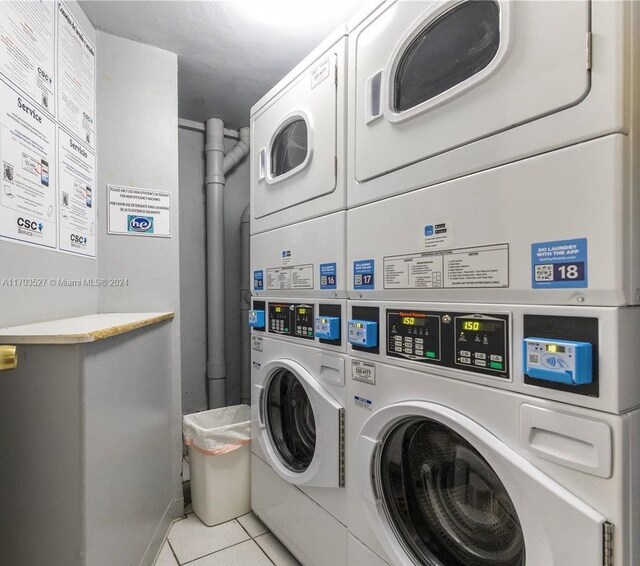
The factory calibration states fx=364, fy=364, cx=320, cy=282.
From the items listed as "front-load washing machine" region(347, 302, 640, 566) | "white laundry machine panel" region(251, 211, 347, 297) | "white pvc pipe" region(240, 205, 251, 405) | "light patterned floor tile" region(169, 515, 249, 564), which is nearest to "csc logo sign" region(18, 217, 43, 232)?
"white laundry machine panel" region(251, 211, 347, 297)

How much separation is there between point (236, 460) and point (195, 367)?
44.4 inches

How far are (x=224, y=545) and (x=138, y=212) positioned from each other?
1.70 metres

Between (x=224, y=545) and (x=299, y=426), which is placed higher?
(x=299, y=426)

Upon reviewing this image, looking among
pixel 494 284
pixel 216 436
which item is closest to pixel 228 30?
pixel 494 284

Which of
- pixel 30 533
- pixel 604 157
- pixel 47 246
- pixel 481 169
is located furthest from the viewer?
pixel 47 246

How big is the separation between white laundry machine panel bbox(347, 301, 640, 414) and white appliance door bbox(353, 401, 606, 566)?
0.14 metres

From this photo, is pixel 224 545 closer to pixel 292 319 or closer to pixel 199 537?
pixel 199 537

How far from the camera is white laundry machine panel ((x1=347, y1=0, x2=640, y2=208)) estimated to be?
0.69m

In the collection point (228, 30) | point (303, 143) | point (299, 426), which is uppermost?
point (228, 30)

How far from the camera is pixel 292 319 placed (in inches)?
61.2

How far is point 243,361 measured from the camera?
Answer: 9.88ft

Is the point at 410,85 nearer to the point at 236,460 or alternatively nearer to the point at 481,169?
the point at 481,169

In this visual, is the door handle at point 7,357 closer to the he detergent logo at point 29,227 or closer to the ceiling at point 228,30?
the he detergent logo at point 29,227

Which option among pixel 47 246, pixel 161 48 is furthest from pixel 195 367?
pixel 161 48
